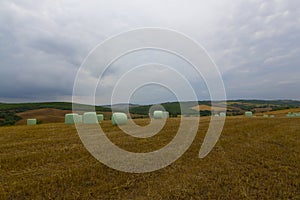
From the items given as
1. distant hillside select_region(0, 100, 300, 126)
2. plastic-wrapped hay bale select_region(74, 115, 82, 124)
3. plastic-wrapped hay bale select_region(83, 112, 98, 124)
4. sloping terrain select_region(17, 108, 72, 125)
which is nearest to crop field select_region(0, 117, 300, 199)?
distant hillside select_region(0, 100, 300, 126)

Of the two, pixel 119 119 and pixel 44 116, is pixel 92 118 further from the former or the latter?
pixel 44 116

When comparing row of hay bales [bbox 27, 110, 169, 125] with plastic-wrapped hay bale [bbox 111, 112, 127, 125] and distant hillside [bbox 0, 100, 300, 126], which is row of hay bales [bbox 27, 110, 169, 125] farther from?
distant hillside [bbox 0, 100, 300, 126]

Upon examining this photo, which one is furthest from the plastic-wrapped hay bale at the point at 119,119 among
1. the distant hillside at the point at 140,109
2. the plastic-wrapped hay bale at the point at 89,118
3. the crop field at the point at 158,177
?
the crop field at the point at 158,177

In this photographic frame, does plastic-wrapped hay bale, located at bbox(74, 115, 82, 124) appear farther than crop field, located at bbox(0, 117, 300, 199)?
Yes

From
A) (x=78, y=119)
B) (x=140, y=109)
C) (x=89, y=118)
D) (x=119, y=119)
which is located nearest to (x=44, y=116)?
(x=140, y=109)

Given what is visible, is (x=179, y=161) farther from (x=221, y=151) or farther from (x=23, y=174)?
(x=23, y=174)

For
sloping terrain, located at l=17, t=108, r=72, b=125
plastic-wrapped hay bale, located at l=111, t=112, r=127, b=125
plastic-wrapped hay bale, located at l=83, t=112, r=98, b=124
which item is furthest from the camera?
sloping terrain, located at l=17, t=108, r=72, b=125

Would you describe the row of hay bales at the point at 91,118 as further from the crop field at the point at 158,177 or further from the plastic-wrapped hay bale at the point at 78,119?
the crop field at the point at 158,177

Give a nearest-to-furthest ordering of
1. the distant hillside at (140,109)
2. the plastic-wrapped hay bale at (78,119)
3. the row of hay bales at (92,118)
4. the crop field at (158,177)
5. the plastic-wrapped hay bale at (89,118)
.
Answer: the crop field at (158,177) → the row of hay bales at (92,118) → the distant hillside at (140,109) → the plastic-wrapped hay bale at (89,118) → the plastic-wrapped hay bale at (78,119)

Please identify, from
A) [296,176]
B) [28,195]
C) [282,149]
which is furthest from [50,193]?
[282,149]

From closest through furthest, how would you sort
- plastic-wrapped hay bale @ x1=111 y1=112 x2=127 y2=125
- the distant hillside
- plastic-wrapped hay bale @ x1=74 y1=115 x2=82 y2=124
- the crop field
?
the crop field, plastic-wrapped hay bale @ x1=111 y1=112 x2=127 y2=125, the distant hillside, plastic-wrapped hay bale @ x1=74 y1=115 x2=82 y2=124

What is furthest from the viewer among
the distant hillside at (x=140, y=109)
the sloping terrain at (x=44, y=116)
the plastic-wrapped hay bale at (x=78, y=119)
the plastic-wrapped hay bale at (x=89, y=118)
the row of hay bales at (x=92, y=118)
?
the sloping terrain at (x=44, y=116)

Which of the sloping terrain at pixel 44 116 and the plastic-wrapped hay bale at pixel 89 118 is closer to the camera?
the plastic-wrapped hay bale at pixel 89 118

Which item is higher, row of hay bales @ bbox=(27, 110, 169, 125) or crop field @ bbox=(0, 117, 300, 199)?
row of hay bales @ bbox=(27, 110, 169, 125)
